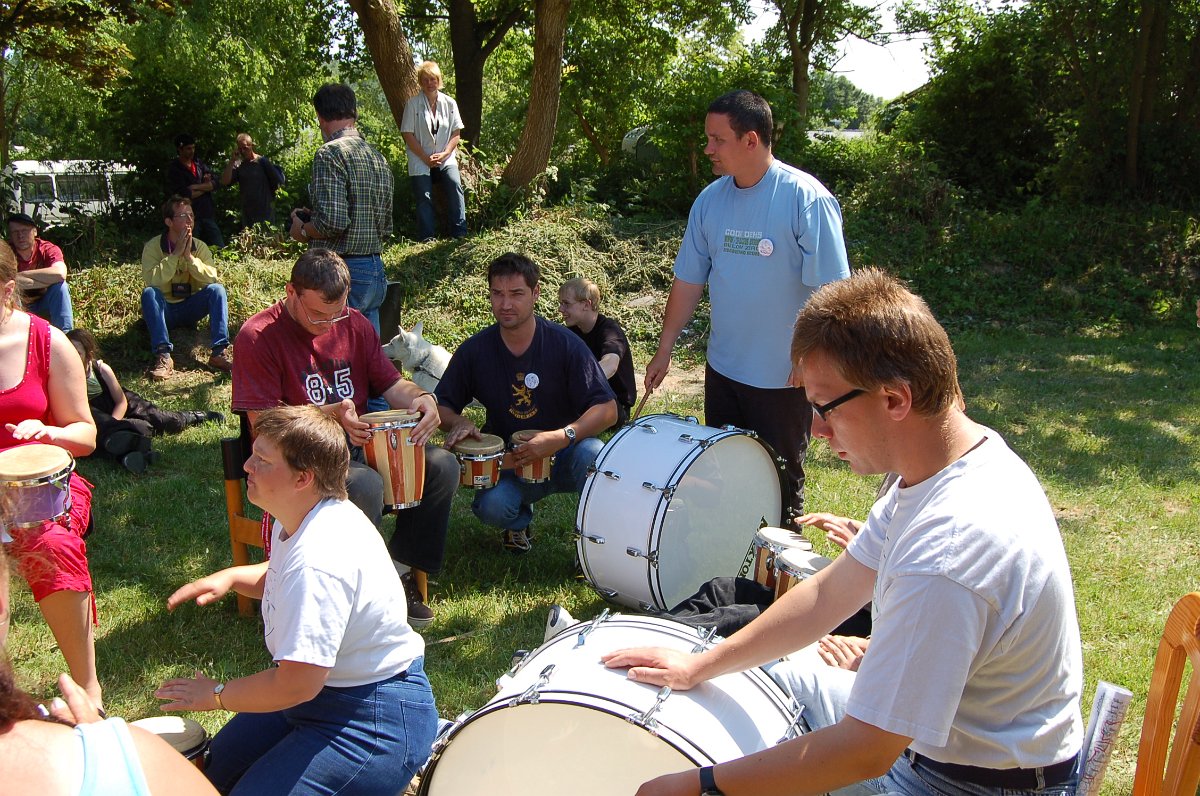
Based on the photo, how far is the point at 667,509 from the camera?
3826mm

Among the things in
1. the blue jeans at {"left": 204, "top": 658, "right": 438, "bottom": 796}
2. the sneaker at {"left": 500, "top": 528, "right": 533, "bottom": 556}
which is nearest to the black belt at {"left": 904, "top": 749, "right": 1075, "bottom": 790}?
the blue jeans at {"left": 204, "top": 658, "right": 438, "bottom": 796}

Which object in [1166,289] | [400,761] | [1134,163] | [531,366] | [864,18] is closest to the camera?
[400,761]

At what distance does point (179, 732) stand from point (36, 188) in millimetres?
13912

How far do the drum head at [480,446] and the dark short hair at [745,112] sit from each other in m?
1.75

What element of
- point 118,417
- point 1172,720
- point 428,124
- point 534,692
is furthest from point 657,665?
point 428,124

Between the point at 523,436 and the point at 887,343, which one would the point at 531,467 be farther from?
the point at 887,343

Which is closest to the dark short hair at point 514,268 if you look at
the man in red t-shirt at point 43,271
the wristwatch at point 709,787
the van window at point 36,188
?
the wristwatch at point 709,787

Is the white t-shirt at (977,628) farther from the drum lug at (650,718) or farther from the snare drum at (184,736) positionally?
the snare drum at (184,736)

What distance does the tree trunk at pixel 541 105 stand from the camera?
10977 mm

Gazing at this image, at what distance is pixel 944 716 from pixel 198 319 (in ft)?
26.3

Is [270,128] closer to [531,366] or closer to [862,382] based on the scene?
[531,366]

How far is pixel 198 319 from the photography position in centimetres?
845

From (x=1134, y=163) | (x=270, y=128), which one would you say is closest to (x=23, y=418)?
(x=1134, y=163)

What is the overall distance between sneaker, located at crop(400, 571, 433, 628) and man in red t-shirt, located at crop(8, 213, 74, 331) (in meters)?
4.88
